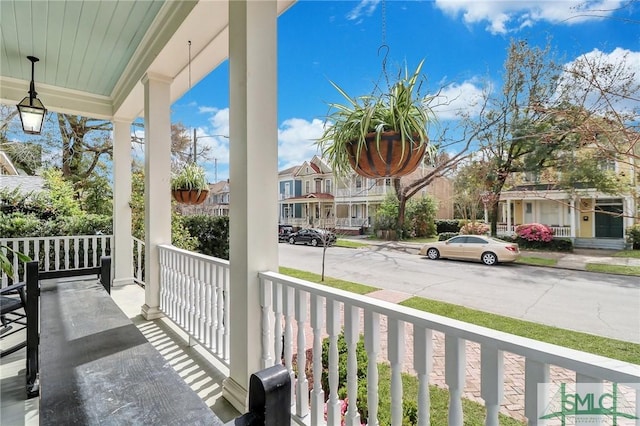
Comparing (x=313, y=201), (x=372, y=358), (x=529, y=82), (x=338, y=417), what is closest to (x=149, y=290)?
(x=313, y=201)

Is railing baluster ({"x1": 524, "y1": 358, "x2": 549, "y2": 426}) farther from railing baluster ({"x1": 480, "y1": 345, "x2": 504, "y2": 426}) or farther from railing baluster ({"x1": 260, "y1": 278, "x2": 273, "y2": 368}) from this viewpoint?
railing baluster ({"x1": 260, "y1": 278, "x2": 273, "y2": 368})

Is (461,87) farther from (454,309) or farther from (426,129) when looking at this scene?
(454,309)

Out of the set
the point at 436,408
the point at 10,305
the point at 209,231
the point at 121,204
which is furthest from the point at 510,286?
the point at 209,231

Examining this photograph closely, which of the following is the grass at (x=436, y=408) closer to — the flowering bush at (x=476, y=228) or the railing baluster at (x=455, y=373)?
the railing baluster at (x=455, y=373)

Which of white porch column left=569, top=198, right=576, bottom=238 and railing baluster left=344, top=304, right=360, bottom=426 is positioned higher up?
white porch column left=569, top=198, right=576, bottom=238

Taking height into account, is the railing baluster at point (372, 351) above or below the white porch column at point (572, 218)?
below

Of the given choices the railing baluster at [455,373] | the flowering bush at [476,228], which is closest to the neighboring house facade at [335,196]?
the flowering bush at [476,228]

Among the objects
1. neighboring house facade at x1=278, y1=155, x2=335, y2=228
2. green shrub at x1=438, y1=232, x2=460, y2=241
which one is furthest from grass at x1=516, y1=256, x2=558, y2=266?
neighboring house facade at x1=278, y1=155, x2=335, y2=228

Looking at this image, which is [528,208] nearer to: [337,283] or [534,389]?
[534,389]

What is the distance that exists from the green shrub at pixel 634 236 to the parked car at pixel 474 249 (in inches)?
16.8

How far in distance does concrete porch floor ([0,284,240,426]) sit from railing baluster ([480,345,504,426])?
4.49 feet

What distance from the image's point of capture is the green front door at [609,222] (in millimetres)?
1106

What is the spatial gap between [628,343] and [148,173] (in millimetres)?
3589

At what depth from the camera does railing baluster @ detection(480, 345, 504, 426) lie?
2.80ft
